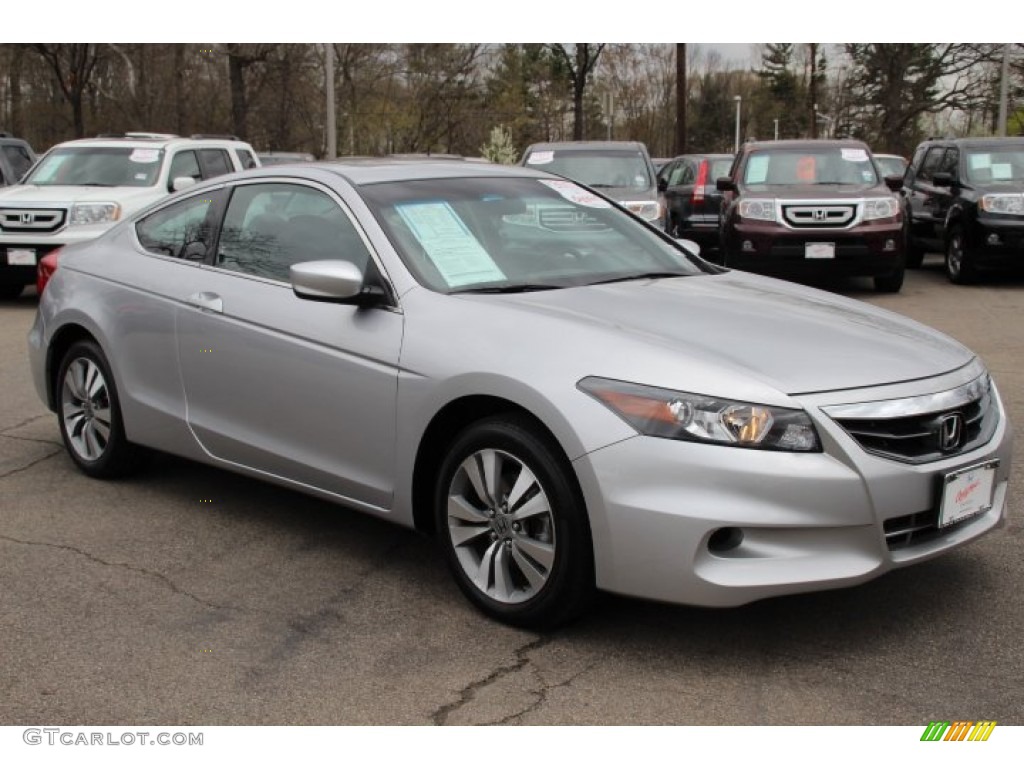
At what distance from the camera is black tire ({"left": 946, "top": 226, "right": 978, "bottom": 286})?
48.0ft

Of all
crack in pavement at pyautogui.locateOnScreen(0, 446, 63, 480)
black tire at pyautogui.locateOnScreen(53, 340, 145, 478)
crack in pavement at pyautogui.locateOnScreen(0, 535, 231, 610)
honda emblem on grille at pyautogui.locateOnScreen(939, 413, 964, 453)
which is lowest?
crack in pavement at pyautogui.locateOnScreen(0, 535, 231, 610)

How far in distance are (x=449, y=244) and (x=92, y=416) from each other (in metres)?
2.21

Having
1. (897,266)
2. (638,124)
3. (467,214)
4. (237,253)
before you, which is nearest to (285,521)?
(237,253)

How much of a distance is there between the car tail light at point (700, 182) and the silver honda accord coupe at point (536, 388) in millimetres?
13190

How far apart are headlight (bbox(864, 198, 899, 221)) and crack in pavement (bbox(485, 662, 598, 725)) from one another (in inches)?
417

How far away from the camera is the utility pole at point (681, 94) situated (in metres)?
35.3

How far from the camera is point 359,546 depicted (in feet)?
16.4

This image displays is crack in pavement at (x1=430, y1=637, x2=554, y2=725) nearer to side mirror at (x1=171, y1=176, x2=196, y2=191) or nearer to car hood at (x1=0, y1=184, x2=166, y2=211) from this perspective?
side mirror at (x1=171, y1=176, x2=196, y2=191)

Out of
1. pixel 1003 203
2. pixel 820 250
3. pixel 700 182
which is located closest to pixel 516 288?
pixel 820 250

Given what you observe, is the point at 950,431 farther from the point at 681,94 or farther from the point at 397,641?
the point at 681,94

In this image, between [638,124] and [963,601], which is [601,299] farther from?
[638,124]

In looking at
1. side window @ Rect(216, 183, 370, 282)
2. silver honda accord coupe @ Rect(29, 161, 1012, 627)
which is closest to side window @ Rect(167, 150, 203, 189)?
silver honda accord coupe @ Rect(29, 161, 1012, 627)

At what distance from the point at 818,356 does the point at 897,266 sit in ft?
34.5

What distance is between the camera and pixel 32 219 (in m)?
13.2
